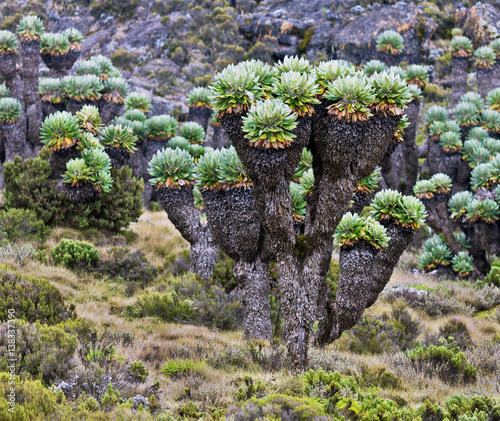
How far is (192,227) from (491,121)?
13091 mm

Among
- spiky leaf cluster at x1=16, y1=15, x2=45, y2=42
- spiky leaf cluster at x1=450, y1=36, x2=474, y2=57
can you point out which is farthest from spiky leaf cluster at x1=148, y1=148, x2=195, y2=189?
spiky leaf cluster at x1=450, y1=36, x2=474, y2=57

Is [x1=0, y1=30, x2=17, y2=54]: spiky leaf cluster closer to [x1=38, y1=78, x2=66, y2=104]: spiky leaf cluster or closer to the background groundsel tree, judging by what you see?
[x1=38, y1=78, x2=66, y2=104]: spiky leaf cluster

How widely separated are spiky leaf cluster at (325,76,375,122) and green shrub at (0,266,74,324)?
18.1 feet

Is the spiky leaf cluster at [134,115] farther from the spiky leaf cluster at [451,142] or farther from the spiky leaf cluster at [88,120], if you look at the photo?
the spiky leaf cluster at [451,142]

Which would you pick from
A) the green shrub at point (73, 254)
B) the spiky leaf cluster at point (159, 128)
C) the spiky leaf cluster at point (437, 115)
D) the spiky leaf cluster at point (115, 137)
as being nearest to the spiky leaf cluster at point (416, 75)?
the spiky leaf cluster at point (437, 115)

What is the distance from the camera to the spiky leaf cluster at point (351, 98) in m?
5.51

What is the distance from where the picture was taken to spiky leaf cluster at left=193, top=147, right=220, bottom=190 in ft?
25.9

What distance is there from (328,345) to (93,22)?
3910 cm

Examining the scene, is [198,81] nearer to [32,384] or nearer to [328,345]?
[328,345]

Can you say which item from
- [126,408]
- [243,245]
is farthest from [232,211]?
[126,408]

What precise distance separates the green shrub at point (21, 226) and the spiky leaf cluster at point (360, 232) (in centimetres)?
817

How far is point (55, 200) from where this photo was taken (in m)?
12.1

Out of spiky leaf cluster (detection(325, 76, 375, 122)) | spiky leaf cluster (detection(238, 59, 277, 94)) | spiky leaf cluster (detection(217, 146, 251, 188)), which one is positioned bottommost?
spiky leaf cluster (detection(217, 146, 251, 188))

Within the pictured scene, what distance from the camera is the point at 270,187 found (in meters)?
5.75
